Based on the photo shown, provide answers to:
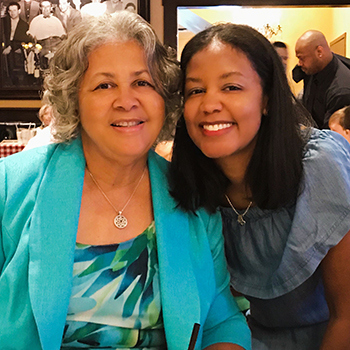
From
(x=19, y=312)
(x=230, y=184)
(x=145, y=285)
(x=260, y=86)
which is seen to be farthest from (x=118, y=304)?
(x=260, y=86)

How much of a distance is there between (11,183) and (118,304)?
449 mm

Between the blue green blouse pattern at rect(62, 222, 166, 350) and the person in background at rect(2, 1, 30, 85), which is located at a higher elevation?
the person in background at rect(2, 1, 30, 85)

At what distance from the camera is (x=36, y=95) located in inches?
167

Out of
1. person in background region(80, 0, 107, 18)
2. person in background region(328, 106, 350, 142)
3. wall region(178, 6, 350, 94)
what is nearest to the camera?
person in background region(328, 106, 350, 142)

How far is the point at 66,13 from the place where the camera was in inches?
161

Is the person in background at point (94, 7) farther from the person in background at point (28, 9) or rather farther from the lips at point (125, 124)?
the lips at point (125, 124)

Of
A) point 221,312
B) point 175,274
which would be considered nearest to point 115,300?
point 175,274

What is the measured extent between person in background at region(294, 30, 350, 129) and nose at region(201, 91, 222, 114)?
3.05 m

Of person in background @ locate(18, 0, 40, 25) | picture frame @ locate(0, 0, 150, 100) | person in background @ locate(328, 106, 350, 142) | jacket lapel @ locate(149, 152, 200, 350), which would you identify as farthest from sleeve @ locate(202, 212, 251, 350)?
person in background @ locate(18, 0, 40, 25)

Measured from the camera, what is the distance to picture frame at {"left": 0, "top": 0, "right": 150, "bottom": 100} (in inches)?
163

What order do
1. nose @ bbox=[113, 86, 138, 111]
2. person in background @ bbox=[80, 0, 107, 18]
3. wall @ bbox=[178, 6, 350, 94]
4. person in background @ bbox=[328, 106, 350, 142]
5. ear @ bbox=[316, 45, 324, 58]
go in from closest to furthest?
nose @ bbox=[113, 86, 138, 111]
person in background @ bbox=[328, 106, 350, 142]
person in background @ bbox=[80, 0, 107, 18]
ear @ bbox=[316, 45, 324, 58]
wall @ bbox=[178, 6, 350, 94]

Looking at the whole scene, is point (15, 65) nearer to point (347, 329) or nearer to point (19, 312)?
point (19, 312)

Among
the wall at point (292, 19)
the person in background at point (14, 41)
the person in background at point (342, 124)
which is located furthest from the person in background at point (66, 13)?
the person in background at point (342, 124)

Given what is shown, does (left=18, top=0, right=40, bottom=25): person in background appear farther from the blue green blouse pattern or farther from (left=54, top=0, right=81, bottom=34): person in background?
the blue green blouse pattern
